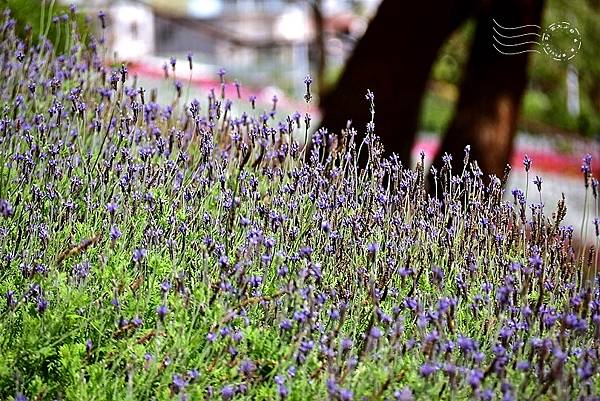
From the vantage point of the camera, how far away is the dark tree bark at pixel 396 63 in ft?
26.4

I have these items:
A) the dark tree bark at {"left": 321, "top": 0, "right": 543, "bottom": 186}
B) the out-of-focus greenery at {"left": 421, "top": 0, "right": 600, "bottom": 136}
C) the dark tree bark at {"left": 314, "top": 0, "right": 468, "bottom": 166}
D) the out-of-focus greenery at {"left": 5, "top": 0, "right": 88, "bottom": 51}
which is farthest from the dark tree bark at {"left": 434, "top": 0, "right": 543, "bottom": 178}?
the out-of-focus greenery at {"left": 421, "top": 0, "right": 600, "bottom": 136}

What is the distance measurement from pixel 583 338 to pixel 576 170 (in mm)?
8581

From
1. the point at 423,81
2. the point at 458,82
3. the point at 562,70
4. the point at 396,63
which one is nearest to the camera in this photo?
the point at 396,63

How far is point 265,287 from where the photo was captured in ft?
12.0

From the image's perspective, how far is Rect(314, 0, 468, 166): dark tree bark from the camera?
26.4 feet

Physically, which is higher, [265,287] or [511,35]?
[511,35]

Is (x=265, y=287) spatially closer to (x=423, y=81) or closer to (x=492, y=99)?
(x=423, y=81)

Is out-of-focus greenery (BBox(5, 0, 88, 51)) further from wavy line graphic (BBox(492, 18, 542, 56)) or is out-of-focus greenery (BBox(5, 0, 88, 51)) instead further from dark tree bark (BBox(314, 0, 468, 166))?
wavy line graphic (BBox(492, 18, 542, 56))

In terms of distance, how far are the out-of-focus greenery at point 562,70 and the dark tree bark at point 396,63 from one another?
6.06 meters

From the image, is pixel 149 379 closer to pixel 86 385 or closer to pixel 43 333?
pixel 86 385

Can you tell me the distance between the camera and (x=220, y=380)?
3.25 metres

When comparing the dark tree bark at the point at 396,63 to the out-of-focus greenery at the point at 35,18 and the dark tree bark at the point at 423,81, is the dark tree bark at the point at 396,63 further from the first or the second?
the out-of-focus greenery at the point at 35,18

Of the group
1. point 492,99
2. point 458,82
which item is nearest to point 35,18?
point 492,99

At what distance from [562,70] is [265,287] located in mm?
17122
